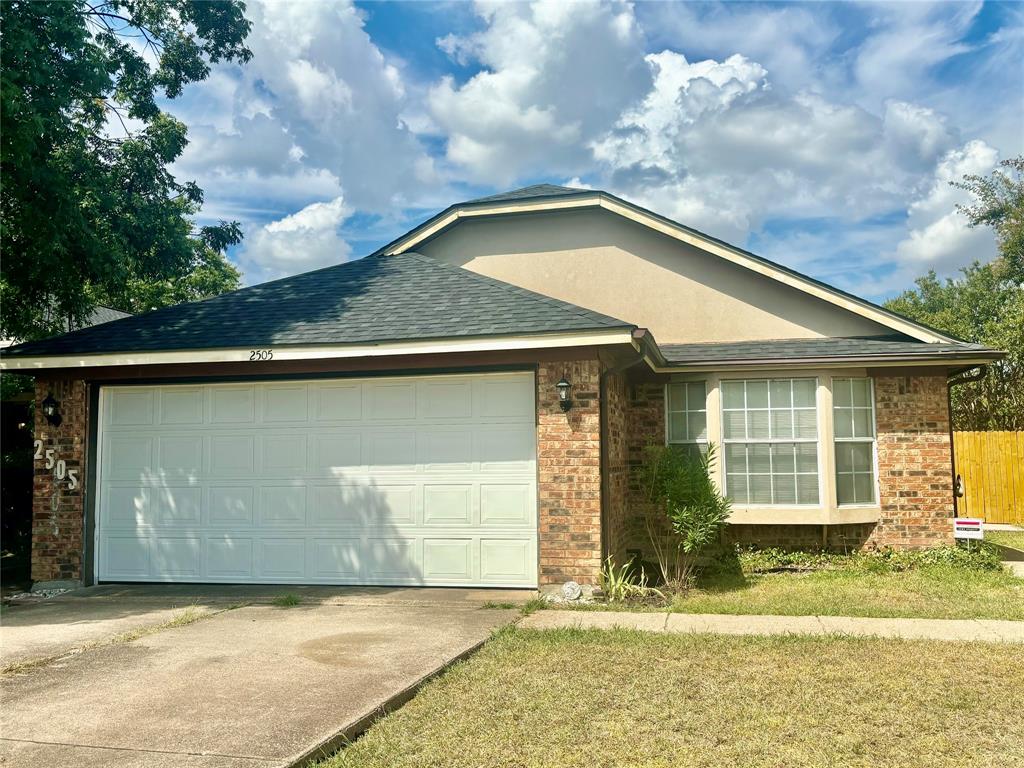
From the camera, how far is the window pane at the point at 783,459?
11242mm

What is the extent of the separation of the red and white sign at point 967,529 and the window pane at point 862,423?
1.61 m

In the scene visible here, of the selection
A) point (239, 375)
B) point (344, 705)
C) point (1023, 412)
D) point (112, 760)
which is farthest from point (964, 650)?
point (1023, 412)

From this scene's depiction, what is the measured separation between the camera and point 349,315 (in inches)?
408

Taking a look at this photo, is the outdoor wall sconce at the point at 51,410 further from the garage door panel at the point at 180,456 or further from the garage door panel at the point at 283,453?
the garage door panel at the point at 283,453

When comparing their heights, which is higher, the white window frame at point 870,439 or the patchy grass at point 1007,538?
the white window frame at point 870,439

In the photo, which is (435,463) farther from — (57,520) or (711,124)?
(711,124)

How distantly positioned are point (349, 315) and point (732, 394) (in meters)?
5.33

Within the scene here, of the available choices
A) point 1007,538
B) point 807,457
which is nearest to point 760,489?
point 807,457

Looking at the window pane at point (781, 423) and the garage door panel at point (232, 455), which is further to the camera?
the window pane at point (781, 423)

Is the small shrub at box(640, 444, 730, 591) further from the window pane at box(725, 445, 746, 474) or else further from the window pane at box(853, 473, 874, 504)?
the window pane at box(853, 473, 874, 504)

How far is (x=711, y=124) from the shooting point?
16328 millimetres

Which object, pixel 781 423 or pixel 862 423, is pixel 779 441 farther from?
pixel 862 423

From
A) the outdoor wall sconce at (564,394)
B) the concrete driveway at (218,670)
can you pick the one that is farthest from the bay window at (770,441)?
the concrete driveway at (218,670)

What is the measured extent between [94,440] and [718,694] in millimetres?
8603
